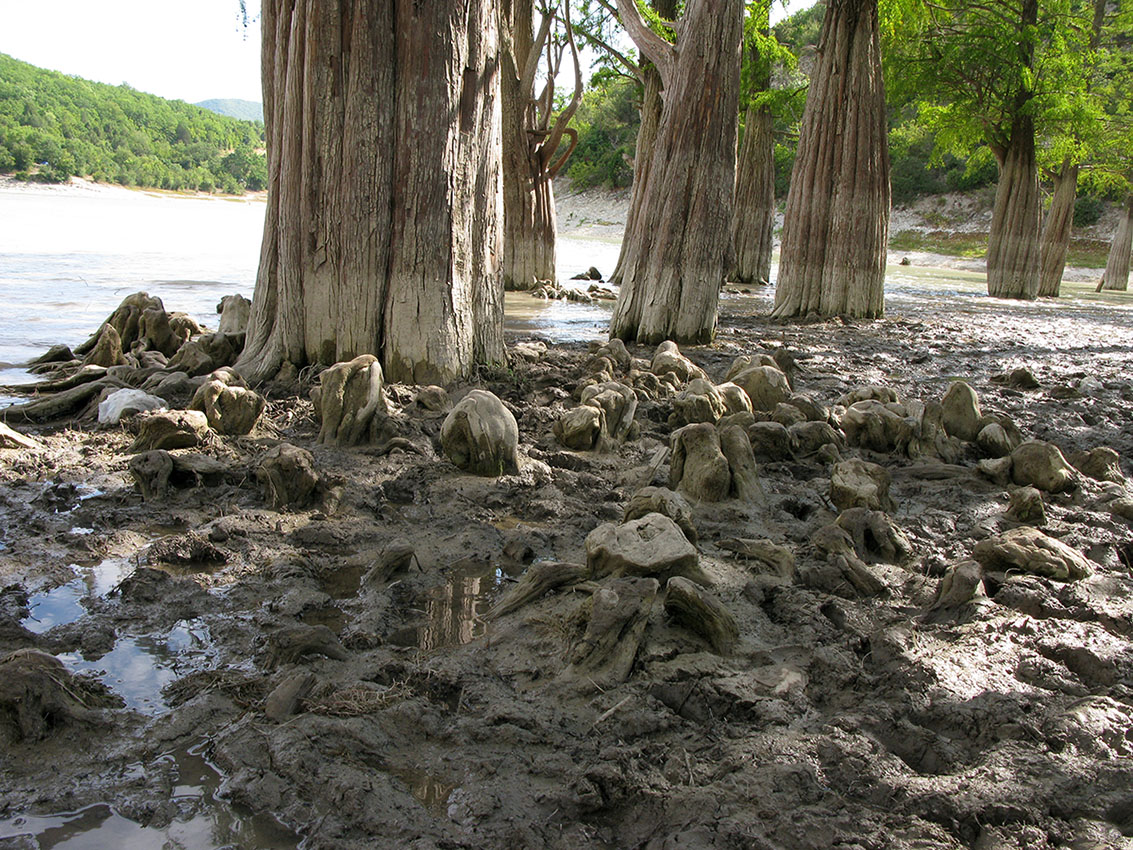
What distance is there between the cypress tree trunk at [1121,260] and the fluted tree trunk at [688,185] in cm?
2365

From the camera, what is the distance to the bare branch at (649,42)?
8.05m

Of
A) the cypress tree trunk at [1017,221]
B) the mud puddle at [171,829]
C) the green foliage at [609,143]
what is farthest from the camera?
the green foliage at [609,143]

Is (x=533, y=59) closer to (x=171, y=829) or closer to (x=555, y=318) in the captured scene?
(x=555, y=318)

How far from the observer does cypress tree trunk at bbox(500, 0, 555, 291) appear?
1283cm

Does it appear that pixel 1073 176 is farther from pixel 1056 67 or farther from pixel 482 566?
pixel 482 566

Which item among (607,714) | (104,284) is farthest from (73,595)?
(104,284)

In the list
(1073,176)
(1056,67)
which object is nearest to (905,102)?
(1056,67)

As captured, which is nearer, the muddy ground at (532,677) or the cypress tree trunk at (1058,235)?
the muddy ground at (532,677)

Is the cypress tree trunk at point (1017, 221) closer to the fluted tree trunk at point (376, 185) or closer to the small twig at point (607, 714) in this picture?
the fluted tree trunk at point (376, 185)

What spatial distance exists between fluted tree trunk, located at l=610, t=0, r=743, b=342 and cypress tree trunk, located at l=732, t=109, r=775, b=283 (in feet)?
35.0

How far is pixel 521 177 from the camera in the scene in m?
13.0

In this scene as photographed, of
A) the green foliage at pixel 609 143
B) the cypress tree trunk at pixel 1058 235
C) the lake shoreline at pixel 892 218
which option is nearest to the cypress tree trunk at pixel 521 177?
the cypress tree trunk at pixel 1058 235

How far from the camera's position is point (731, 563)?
3070mm

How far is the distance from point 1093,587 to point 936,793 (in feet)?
5.01
